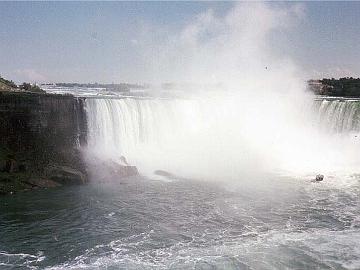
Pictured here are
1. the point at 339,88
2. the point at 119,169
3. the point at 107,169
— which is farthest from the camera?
the point at 339,88

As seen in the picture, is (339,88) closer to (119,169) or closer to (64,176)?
(119,169)

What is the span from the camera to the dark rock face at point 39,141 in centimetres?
2381

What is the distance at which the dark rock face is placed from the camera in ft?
78.1

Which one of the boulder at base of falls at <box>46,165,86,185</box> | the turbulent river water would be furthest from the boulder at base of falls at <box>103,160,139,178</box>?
the boulder at base of falls at <box>46,165,86,185</box>

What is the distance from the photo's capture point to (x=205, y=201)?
69.6 feet

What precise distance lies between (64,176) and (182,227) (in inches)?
387

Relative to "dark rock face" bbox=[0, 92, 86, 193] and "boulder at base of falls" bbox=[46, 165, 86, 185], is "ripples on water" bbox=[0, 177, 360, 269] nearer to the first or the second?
"boulder at base of falls" bbox=[46, 165, 86, 185]

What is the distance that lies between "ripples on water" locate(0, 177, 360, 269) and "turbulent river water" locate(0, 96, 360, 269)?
0.04m

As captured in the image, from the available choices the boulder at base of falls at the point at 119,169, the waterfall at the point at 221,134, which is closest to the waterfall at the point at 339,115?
the waterfall at the point at 221,134

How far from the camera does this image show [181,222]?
1811 cm

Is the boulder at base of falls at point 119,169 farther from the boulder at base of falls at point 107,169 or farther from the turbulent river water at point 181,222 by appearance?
the turbulent river water at point 181,222

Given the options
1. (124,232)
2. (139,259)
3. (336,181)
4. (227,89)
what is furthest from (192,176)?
(227,89)

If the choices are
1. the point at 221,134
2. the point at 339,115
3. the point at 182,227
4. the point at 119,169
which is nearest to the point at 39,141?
the point at 119,169

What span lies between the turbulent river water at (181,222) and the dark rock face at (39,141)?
4.01 feet
